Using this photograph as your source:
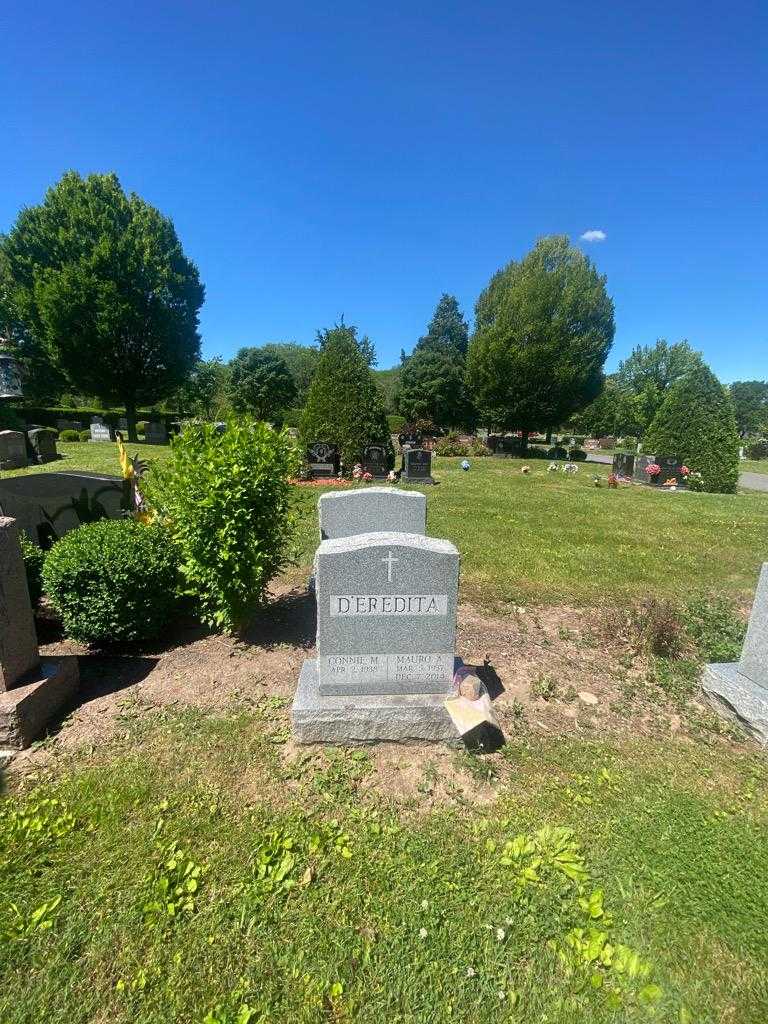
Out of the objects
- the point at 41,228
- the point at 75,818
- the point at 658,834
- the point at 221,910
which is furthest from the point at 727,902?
the point at 41,228

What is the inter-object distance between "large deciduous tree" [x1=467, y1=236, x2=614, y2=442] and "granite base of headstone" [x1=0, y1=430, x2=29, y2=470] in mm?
24592

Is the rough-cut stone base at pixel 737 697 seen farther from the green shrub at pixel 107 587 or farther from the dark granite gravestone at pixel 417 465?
the dark granite gravestone at pixel 417 465

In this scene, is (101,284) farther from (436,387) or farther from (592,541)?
(436,387)

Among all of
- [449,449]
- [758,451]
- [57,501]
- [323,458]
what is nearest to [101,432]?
[323,458]

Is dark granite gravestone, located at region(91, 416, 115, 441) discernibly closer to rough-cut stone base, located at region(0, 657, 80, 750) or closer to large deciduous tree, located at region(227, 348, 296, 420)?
large deciduous tree, located at region(227, 348, 296, 420)

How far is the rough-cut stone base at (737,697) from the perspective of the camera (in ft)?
12.1

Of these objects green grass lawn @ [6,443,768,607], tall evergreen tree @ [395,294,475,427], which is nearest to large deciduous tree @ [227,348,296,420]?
tall evergreen tree @ [395,294,475,427]

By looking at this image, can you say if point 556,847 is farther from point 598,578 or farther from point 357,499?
point 598,578

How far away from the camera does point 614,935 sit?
222cm

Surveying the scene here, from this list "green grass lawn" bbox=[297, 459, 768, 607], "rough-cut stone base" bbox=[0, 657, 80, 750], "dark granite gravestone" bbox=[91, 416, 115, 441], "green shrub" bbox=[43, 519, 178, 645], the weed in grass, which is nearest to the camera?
"rough-cut stone base" bbox=[0, 657, 80, 750]

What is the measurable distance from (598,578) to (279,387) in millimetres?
50675

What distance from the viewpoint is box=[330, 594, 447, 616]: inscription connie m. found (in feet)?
11.8

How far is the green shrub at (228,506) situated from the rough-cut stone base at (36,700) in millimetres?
1197

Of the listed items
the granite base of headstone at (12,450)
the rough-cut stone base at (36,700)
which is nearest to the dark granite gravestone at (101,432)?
the granite base of headstone at (12,450)
